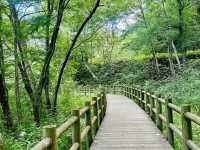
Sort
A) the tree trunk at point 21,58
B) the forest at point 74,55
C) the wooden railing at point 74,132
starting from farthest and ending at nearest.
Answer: the forest at point 74,55
the tree trunk at point 21,58
the wooden railing at point 74,132

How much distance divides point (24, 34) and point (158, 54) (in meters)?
30.9

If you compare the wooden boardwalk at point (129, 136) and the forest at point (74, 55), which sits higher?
the forest at point (74, 55)

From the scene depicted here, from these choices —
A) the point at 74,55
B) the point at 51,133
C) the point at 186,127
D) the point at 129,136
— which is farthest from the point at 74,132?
the point at 74,55

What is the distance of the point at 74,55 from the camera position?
81.1 ft

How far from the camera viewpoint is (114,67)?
4662 centimetres

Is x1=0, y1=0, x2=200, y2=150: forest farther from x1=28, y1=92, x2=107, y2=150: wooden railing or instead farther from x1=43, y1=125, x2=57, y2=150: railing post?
x1=43, y1=125, x2=57, y2=150: railing post

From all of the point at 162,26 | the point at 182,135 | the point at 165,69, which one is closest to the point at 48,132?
the point at 182,135

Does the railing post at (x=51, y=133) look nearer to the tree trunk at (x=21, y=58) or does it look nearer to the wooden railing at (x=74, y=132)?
the wooden railing at (x=74, y=132)

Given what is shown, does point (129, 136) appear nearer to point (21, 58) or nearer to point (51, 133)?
point (21, 58)

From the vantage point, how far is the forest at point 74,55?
12.4 meters

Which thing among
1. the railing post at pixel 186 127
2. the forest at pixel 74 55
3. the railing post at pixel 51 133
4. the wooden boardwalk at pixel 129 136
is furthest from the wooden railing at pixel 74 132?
the railing post at pixel 186 127

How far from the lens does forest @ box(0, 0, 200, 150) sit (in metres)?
12.4

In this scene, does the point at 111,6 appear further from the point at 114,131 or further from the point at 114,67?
the point at 114,67

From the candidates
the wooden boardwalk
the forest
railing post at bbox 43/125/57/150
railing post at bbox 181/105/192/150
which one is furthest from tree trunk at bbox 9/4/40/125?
railing post at bbox 43/125/57/150
